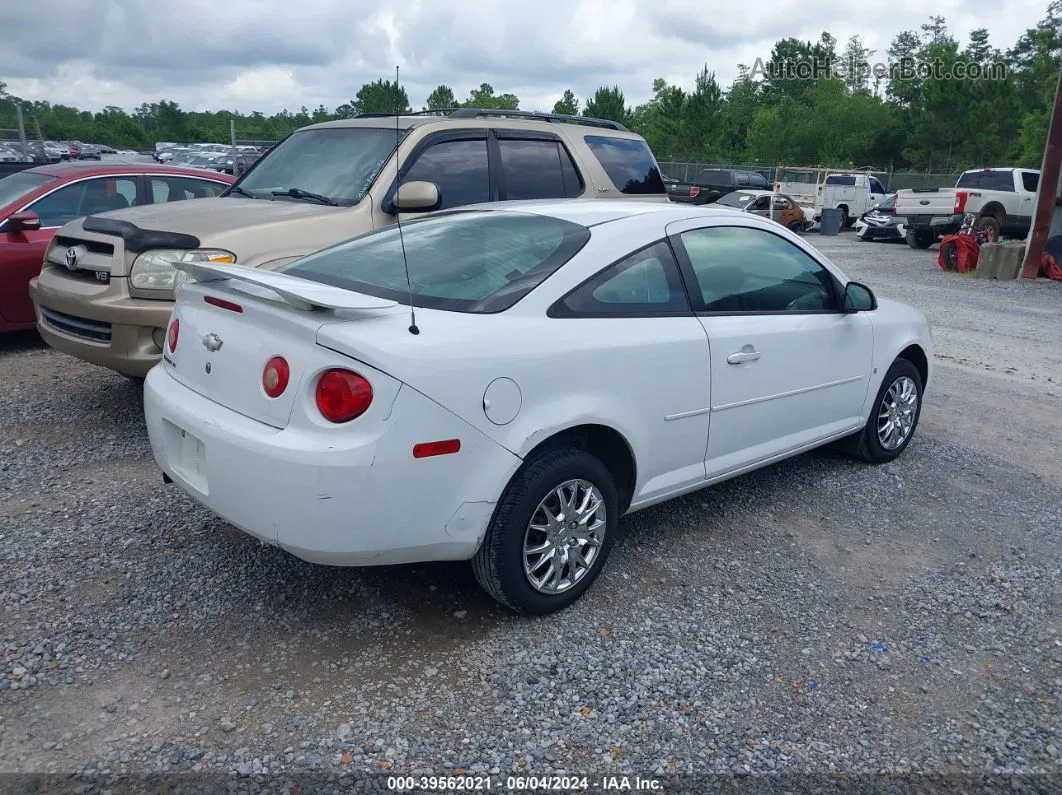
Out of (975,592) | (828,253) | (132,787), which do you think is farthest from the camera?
(828,253)

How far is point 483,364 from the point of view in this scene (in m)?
3.01

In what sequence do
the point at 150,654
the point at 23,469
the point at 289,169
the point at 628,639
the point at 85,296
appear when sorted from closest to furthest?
the point at 150,654, the point at 628,639, the point at 23,469, the point at 85,296, the point at 289,169

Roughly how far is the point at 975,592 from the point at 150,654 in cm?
335

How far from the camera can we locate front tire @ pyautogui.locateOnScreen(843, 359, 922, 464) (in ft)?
16.9

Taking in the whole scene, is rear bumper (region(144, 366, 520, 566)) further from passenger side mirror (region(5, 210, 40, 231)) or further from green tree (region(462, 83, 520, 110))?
green tree (region(462, 83, 520, 110))

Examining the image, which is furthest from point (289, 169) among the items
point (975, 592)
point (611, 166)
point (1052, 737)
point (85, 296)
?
point (1052, 737)

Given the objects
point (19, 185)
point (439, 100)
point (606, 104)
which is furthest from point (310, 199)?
point (606, 104)

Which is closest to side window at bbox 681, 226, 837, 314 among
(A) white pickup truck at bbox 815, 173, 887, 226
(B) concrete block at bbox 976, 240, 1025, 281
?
(B) concrete block at bbox 976, 240, 1025, 281

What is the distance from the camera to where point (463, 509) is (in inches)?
118

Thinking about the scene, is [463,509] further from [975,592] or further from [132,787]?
[975,592]

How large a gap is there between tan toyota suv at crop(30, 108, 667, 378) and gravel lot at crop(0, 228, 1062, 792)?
875mm

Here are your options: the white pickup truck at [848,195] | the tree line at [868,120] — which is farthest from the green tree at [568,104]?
the white pickup truck at [848,195]

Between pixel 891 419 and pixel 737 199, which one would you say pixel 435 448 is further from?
pixel 737 199

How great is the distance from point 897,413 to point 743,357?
185 cm
